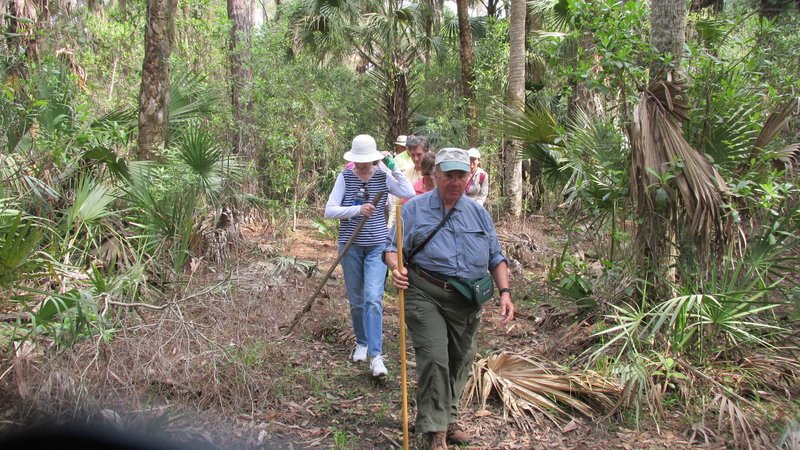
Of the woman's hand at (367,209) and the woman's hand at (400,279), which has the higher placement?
the woman's hand at (367,209)

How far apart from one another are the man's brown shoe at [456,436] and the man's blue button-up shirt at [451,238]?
3.57ft

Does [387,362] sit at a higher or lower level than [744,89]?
lower

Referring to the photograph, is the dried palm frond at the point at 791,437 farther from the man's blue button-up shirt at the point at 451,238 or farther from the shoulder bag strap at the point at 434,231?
the shoulder bag strap at the point at 434,231

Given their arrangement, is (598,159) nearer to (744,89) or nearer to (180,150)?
(744,89)

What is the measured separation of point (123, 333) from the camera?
4.53m

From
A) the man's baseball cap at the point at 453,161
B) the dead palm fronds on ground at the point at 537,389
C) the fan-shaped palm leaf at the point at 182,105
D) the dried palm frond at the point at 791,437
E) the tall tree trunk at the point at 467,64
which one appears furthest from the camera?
the tall tree trunk at the point at 467,64

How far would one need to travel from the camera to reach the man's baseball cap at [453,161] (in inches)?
159

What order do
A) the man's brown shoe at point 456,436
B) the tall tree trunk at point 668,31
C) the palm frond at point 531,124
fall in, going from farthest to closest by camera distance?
the palm frond at point 531,124 < the tall tree trunk at point 668,31 < the man's brown shoe at point 456,436

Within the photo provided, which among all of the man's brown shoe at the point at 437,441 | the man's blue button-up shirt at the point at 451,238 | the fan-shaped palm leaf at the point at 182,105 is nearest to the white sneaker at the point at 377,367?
the man's brown shoe at the point at 437,441

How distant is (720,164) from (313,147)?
976 cm

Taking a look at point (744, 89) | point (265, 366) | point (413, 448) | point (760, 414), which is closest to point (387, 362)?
point (265, 366)

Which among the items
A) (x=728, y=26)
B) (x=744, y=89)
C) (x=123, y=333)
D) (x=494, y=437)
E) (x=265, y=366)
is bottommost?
(x=494, y=437)

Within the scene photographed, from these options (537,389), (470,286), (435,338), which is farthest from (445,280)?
(537,389)

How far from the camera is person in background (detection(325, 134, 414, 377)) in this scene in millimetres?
5344
